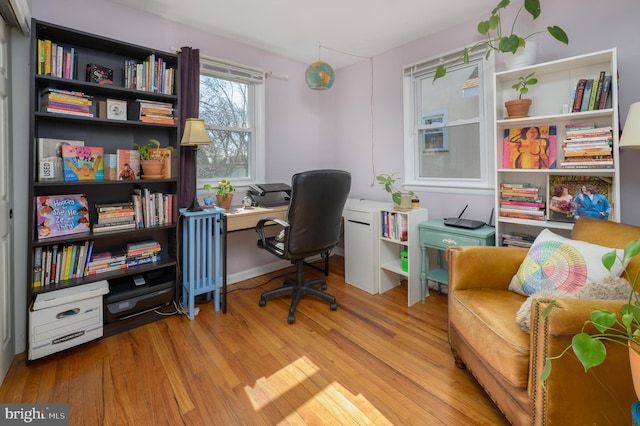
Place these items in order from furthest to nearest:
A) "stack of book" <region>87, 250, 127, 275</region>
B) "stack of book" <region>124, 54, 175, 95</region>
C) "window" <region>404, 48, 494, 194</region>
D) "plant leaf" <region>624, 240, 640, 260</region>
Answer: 1. "window" <region>404, 48, 494, 194</region>
2. "stack of book" <region>124, 54, 175, 95</region>
3. "stack of book" <region>87, 250, 127, 275</region>
4. "plant leaf" <region>624, 240, 640, 260</region>

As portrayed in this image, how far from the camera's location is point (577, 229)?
5.73ft

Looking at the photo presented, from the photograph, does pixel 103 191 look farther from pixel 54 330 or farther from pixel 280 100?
pixel 280 100

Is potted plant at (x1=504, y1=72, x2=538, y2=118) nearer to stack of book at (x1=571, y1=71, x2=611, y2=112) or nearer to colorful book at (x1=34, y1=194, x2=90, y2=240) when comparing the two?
stack of book at (x1=571, y1=71, x2=611, y2=112)

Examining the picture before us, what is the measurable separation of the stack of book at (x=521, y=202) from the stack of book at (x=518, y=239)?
0.14 m

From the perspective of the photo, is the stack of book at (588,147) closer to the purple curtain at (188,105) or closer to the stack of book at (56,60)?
the purple curtain at (188,105)

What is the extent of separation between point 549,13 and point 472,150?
105cm

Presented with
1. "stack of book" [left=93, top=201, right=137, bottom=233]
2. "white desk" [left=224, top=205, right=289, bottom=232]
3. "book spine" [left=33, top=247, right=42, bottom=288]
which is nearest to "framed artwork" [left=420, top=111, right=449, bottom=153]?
"white desk" [left=224, top=205, right=289, bottom=232]

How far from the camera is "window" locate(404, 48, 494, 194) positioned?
103 inches

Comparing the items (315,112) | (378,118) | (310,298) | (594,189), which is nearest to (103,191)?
(310,298)

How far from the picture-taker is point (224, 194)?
8.98 feet

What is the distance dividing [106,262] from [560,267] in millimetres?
2710

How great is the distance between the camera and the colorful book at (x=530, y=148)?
217cm

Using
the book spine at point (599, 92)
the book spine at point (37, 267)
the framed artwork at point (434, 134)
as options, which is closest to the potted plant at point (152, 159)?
the book spine at point (37, 267)

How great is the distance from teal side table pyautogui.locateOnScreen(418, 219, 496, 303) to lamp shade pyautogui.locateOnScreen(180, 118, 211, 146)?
6.13ft
